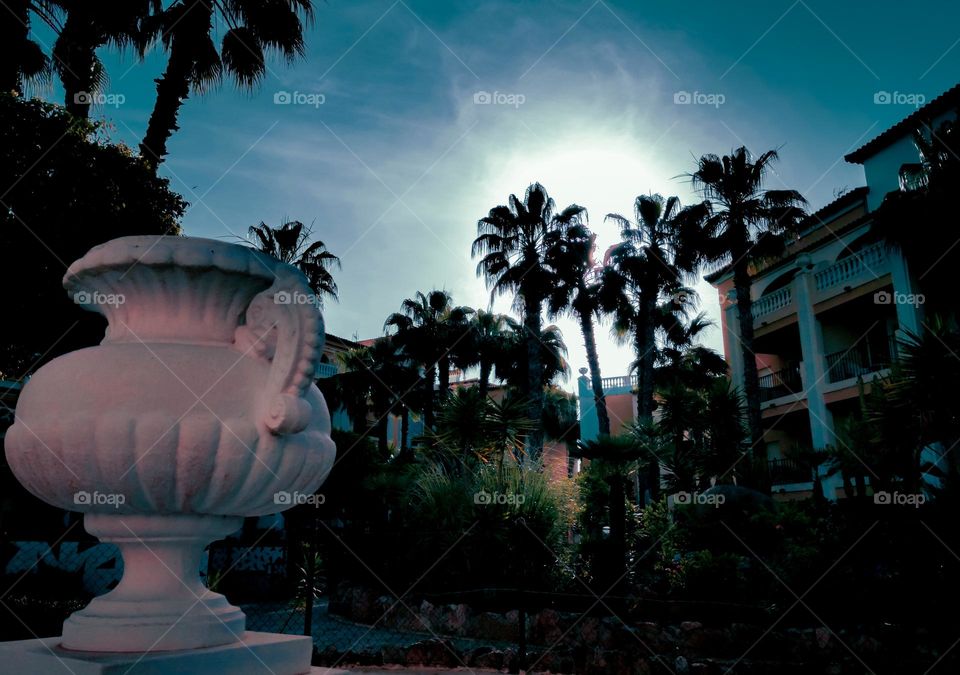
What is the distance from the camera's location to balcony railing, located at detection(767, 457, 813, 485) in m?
20.3

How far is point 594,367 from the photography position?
23.9m

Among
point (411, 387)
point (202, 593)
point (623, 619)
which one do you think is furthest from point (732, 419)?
point (202, 593)

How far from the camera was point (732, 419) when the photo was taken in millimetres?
16953

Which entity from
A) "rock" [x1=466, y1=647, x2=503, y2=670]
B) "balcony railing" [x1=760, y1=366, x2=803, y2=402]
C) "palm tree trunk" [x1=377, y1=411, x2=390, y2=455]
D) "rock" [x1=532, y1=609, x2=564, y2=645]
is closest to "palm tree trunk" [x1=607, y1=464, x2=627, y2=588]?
"rock" [x1=532, y1=609, x2=564, y2=645]

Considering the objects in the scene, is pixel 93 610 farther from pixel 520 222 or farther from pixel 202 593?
pixel 520 222

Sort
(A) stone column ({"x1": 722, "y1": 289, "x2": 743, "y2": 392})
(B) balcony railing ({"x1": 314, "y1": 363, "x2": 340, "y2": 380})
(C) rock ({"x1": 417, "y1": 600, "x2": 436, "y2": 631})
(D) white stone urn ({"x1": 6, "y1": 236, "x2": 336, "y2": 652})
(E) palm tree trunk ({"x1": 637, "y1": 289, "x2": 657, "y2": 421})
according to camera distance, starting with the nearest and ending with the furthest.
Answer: (D) white stone urn ({"x1": 6, "y1": 236, "x2": 336, "y2": 652})
(C) rock ({"x1": 417, "y1": 600, "x2": 436, "y2": 631})
(E) palm tree trunk ({"x1": 637, "y1": 289, "x2": 657, "y2": 421})
(A) stone column ({"x1": 722, "y1": 289, "x2": 743, "y2": 392})
(B) balcony railing ({"x1": 314, "y1": 363, "x2": 340, "y2": 380})

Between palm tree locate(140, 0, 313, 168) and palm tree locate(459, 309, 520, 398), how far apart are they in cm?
1700

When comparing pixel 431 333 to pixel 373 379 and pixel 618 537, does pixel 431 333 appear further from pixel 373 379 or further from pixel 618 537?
pixel 618 537

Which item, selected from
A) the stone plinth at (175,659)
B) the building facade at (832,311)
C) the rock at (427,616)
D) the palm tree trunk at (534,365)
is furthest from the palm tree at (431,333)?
the stone plinth at (175,659)

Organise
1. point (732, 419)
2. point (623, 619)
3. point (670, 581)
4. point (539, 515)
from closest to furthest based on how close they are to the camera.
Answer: point (623, 619)
point (670, 581)
point (539, 515)
point (732, 419)

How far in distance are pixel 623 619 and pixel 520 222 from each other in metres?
16.1

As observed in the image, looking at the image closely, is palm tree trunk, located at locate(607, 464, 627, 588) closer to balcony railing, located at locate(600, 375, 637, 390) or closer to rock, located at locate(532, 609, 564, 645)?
rock, located at locate(532, 609, 564, 645)

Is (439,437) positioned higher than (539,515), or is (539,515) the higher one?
(439,437)

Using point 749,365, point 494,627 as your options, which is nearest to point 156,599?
point 494,627
